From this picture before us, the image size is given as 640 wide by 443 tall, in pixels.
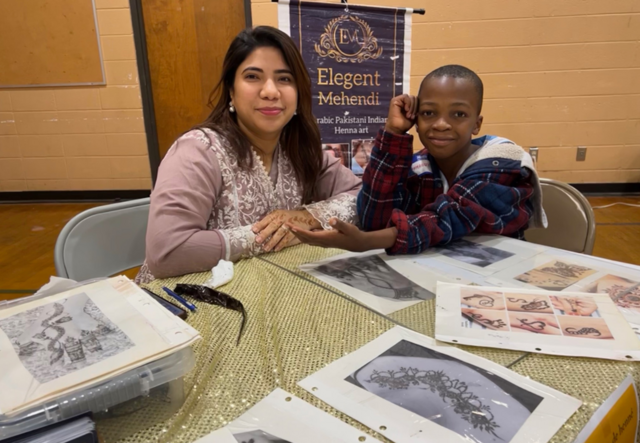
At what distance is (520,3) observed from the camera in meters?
3.50

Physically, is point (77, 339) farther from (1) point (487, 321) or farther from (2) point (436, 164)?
(2) point (436, 164)

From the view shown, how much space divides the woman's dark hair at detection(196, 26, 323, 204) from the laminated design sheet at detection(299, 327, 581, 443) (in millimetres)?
843

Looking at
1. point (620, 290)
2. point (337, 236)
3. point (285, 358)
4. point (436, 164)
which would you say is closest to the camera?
point (285, 358)

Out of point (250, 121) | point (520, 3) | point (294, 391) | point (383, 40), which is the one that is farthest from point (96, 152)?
point (294, 391)

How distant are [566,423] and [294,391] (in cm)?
34

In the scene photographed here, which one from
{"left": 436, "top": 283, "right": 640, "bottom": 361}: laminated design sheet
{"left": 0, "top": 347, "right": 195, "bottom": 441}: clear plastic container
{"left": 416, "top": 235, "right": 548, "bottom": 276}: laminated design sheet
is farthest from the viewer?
{"left": 416, "top": 235, "right": 548, "bottom": 276}: laminated design sheet

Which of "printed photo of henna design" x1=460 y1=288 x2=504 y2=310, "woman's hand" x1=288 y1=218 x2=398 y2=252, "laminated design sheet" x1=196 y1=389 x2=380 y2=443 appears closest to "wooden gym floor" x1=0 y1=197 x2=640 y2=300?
"woman's hand" x1=288 y1=218 x2=398 y2=252

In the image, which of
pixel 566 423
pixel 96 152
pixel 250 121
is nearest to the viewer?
pixel 566 423

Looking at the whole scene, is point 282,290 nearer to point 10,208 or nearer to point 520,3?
point 520,3

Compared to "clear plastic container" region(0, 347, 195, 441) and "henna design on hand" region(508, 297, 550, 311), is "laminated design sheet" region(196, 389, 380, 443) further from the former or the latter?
"henna design on hand" region(508, 297, 550, 311)

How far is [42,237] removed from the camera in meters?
3.26

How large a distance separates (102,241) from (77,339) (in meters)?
0.84

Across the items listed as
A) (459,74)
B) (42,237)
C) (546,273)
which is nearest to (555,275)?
(546,273)

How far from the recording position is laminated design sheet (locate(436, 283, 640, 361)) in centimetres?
70
